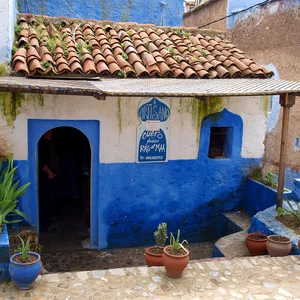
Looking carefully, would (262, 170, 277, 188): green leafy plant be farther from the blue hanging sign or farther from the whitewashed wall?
the blue hanging sign

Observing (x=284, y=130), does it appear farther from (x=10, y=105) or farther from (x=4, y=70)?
(x=4, y=70)

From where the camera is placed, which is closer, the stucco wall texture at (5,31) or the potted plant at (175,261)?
the potted plant at (175,261)

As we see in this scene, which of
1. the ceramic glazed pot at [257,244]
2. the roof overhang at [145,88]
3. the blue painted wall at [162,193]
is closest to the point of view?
the roof overhang at [145,88]

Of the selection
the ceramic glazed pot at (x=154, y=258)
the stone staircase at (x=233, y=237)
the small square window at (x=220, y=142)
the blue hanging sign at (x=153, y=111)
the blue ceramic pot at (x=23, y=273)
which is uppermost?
the blue hanging sign at (x=153, y=111)

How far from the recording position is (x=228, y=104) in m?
8.09

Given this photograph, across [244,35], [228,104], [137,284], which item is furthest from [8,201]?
[244,35]

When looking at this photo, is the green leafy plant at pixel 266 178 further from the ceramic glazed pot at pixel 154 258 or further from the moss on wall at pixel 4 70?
the moss on wall at pixel 4 70

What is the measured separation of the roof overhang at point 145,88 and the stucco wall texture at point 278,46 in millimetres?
5162

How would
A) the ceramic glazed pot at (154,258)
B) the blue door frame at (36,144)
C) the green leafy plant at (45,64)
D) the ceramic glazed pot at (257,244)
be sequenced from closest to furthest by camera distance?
the ceramic glazed pot at (154,258) → the ceramic glazed pot at (257,244) → the green leafy plant at (45,64) → the blue door frame at (36,144)

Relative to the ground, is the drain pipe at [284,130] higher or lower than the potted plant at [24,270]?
higher

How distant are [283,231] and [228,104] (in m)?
2.92

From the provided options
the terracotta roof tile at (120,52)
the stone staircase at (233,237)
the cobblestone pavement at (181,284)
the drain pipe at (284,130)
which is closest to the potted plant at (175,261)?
the cobblestone pavement at (181,284)

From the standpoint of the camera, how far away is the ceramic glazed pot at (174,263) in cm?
504

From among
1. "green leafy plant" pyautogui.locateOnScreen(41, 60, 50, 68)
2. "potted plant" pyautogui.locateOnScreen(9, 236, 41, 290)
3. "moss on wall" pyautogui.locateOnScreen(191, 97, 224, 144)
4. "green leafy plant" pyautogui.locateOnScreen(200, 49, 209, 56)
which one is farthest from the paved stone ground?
"green leafy plant" pyautogui.locateOnScreen(200, 49, 209, 56)
